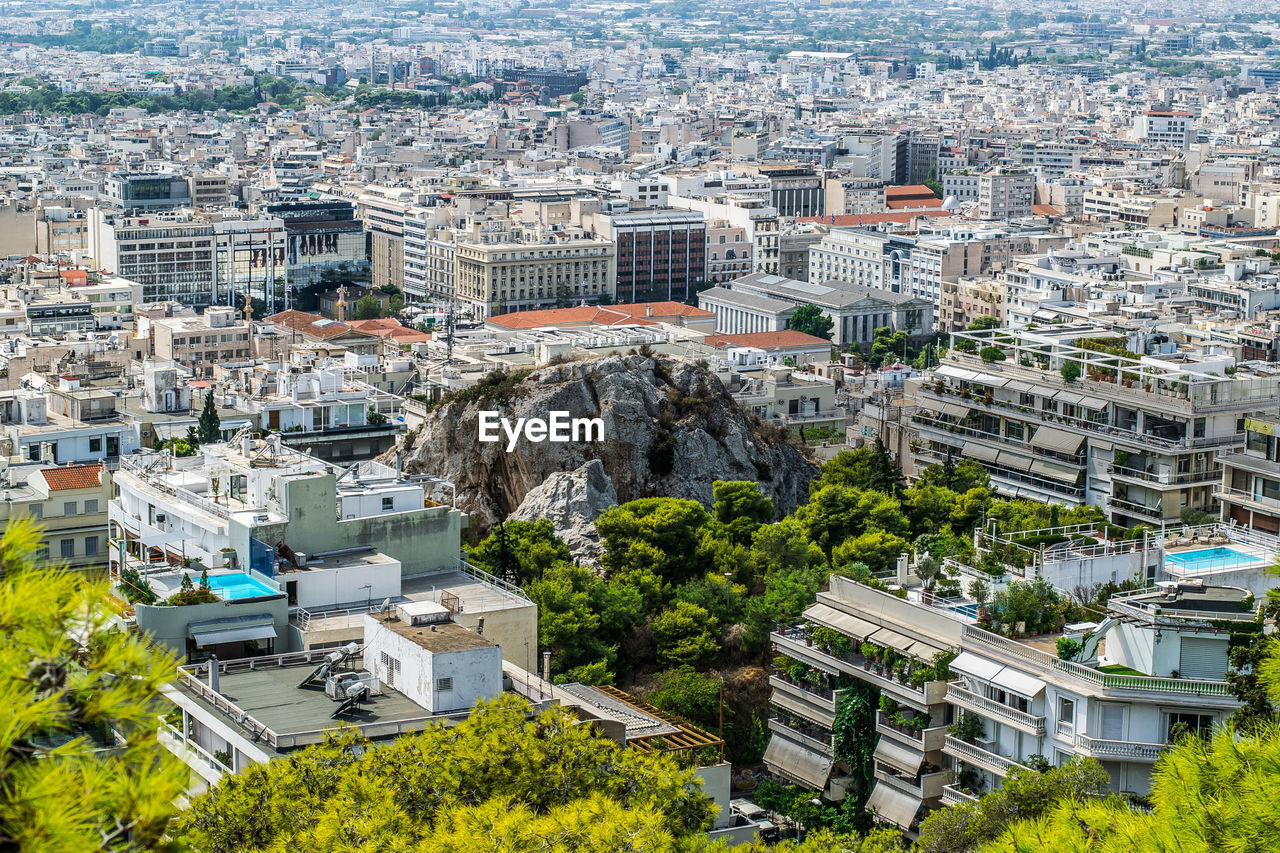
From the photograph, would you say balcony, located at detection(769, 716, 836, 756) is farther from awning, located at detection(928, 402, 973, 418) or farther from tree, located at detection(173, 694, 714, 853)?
awning, located at detection(928, 402, 973, 418)

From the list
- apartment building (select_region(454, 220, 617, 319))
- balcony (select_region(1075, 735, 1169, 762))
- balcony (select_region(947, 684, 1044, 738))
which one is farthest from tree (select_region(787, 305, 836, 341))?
balcony (select_region(1075, 735, 1169, 762))

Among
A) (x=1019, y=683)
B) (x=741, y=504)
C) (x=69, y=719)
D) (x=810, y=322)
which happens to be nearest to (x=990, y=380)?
(x=741, y=504)

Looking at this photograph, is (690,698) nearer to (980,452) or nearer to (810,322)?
(980,452)

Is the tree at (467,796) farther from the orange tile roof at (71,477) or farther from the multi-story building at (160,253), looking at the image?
the multi-story building at (160,253)

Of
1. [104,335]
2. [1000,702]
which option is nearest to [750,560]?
[1000,702]

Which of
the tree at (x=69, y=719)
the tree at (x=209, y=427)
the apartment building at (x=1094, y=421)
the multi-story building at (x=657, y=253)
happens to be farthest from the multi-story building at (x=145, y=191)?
the tree at (x=69, y=719)

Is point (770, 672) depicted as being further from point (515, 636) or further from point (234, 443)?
point (234, 443)
